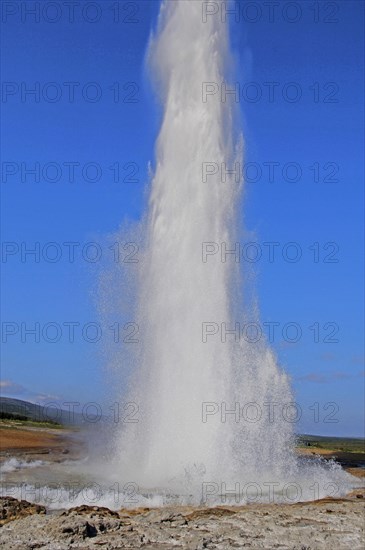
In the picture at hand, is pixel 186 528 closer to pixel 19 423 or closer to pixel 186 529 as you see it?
pixel 186 529

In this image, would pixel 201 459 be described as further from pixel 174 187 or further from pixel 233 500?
pixel 174 187

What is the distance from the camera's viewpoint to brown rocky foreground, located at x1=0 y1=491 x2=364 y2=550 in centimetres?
1067

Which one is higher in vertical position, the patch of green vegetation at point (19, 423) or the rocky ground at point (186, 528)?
the patch of green vegetation at point (19, 423)

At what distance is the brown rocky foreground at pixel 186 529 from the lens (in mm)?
10672

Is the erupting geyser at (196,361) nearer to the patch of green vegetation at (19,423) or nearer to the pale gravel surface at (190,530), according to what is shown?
the pale gravel surface at (190,530)

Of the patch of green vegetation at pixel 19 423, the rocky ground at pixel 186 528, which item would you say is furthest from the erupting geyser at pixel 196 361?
the patch of green vegetation at pixel 19 423

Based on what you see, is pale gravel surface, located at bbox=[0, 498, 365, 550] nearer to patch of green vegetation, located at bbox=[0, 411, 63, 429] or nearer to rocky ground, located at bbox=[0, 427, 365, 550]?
rocky ground, located at bbox=[0, 427, 365, 550]

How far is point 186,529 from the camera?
11.3 m

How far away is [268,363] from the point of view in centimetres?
1905

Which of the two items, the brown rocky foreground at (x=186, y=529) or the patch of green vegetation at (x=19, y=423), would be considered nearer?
the brown rocky foreground at (x=186, y=529)

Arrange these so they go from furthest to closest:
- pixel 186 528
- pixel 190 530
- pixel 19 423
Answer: pixel 19 423 → pixel 186 528 → pixel 190 530

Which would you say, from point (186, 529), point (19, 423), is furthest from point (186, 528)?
point (19, 423)

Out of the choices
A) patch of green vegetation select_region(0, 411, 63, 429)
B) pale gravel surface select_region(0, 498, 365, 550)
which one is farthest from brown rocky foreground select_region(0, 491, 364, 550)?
patch of green vegetation select_region(0, 411, 63, 429)

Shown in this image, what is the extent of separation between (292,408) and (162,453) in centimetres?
396
